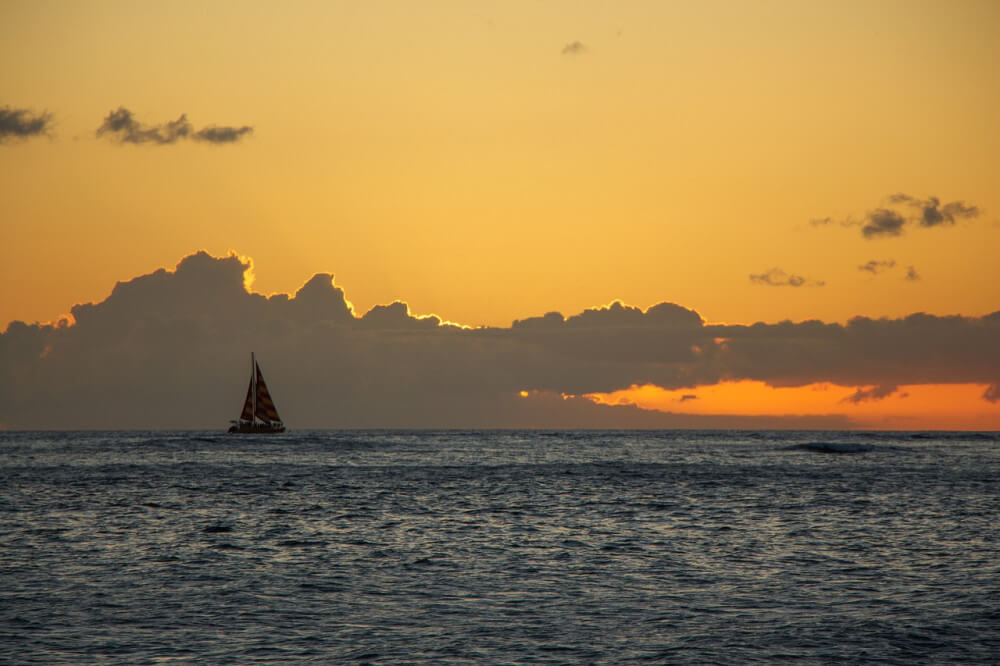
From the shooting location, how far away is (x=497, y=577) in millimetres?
32844

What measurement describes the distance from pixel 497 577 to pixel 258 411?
15725 centimetres

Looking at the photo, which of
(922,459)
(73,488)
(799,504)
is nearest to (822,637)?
(799,504)

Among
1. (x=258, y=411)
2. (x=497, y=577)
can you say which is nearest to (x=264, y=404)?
(x=258, y=411)

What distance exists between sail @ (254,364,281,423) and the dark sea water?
370 feet

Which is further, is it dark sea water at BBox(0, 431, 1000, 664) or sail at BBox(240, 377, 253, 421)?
sail at BBox(240, 377, 253, 421)

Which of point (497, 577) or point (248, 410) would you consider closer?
point (497, 577)

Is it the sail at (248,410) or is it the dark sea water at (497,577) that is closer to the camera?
the dark sea water at (497,577)

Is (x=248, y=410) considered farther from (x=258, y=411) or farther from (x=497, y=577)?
(x=497, y=577)

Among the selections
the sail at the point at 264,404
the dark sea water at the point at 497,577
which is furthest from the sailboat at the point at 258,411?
the dark sea water at the point at 497,577

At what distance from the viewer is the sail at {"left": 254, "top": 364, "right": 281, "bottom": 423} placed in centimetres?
17812

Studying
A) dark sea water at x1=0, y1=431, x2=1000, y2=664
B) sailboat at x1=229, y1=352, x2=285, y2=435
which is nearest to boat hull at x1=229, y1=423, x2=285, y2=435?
sailboat at x1=229, y1=352, x2=285, y2=435

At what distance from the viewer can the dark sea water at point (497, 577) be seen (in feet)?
78.6

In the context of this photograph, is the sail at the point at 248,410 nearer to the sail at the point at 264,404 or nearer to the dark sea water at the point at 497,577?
the sail at the point at 264,404

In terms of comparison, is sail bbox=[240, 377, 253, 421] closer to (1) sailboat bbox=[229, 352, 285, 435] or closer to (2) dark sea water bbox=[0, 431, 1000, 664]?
(1) sailboat bbox=[229, 352, 285, 435]
